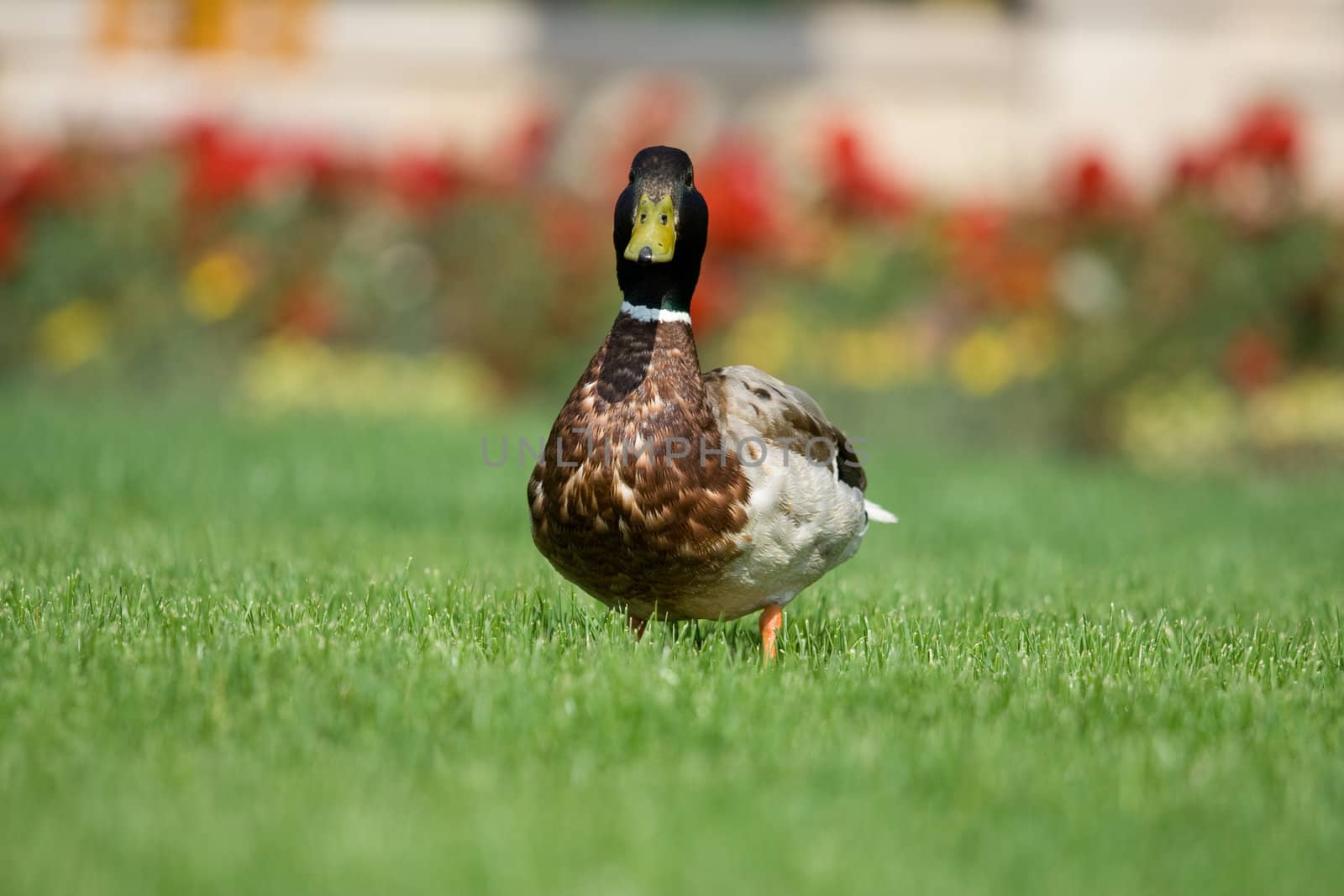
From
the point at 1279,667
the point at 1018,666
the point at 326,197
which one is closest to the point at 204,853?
the point at 1018,666

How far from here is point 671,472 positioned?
3.44m

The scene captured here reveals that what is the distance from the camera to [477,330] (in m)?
10.8

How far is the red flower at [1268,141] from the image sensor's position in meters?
10.4

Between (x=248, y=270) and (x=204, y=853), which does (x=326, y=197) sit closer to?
(x=248, y=270)

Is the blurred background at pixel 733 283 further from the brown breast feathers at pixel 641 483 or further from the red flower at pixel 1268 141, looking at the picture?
the brown breast feathers at pixel 641 483

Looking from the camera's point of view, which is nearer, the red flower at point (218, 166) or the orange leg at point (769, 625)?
the orange leg at point (769, 625)

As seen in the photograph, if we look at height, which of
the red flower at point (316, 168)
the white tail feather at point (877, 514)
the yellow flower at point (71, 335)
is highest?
the red flower at point (316, 168)

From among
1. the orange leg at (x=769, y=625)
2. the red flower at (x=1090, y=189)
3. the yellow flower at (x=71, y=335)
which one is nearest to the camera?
the orange leg at (x=769, y=625)

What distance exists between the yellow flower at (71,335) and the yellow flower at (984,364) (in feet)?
20.4

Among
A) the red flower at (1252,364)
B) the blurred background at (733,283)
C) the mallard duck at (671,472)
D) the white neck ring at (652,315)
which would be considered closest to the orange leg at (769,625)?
the mallard duck at (671,472)

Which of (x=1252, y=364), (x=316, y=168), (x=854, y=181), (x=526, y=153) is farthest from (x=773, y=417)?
(x=526, y=153)

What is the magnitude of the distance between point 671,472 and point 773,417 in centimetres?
45

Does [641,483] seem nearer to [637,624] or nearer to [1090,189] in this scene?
[637,624]

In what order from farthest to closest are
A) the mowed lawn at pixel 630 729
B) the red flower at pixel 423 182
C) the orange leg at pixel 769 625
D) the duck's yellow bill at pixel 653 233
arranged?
the red flower at pixel 423 182 < the orange leg at pixel 769 625 < the duck's yellow bill at pixel 653 233 < the mowed lawn at pixel 630 729
